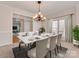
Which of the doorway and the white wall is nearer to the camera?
the white wall

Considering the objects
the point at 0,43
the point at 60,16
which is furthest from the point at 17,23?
the point at 60,16

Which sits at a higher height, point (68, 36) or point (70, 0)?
point (70, 0)

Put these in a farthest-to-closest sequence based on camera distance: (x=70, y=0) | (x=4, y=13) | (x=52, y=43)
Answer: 1. (x=4, y=13)
2. (x=70, y=0)
3. (x=52, y=43)

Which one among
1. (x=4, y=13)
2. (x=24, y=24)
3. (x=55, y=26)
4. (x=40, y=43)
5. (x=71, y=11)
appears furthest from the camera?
(x=55, y=26)

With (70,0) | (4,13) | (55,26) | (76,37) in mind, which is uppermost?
(70,0)

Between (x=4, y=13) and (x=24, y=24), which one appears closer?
(x=4, y=13)

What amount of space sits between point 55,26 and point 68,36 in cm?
242

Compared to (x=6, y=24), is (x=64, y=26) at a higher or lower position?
lower

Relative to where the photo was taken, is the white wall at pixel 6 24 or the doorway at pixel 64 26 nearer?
the white wall at pixel 6 24

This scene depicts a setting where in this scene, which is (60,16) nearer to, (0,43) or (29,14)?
(29,14)

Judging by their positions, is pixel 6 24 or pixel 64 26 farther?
pixel 64 26

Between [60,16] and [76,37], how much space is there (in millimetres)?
3375

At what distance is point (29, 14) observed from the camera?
28.1 feet

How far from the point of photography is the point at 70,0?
4.92m
